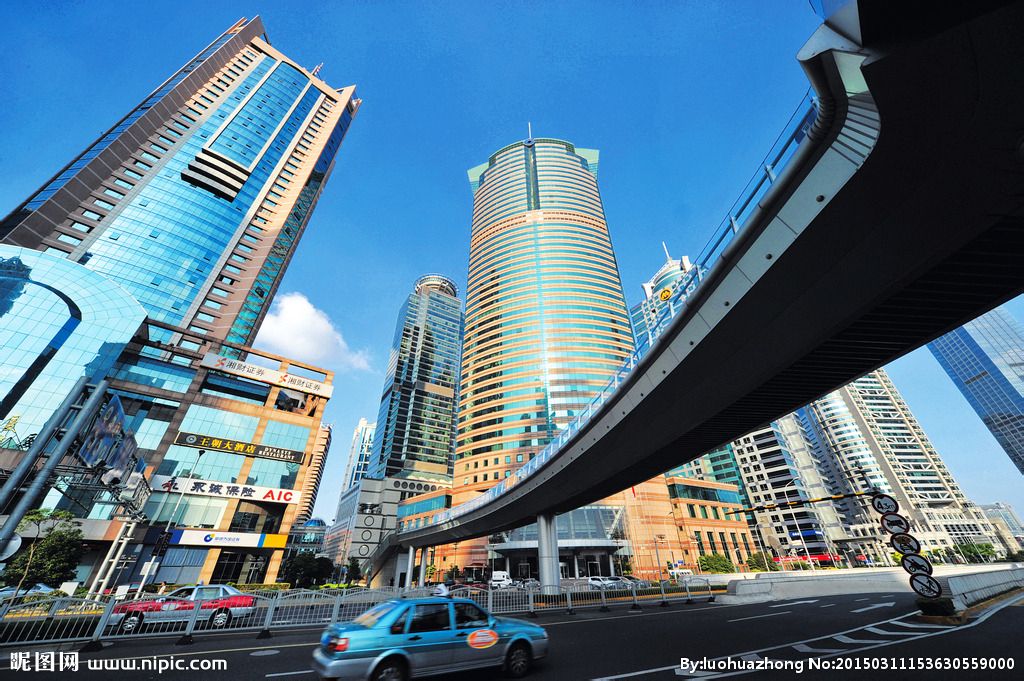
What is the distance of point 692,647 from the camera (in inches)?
388

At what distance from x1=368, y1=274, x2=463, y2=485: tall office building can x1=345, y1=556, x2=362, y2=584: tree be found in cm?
3536

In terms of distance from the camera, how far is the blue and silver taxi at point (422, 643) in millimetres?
6113

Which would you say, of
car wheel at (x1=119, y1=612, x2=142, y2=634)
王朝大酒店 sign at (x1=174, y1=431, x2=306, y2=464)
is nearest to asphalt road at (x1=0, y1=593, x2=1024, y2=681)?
car wheel at (x1=119, y1=612, x2=142, y2=634)

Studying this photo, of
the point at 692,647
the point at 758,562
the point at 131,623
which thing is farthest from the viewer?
the point at 758,562

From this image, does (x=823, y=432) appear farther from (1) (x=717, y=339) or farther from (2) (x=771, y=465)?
(1) (x=717, y=339)

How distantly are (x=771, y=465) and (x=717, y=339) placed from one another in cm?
10064

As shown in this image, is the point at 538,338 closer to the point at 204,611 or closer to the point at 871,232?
the point at 204,611

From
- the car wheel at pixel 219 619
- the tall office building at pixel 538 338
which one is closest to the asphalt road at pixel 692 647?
the car wheel at pixel 219 619

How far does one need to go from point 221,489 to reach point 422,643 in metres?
45.3

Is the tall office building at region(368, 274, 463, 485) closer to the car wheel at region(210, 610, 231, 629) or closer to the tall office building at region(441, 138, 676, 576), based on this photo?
the tall office building at region(441, 138, 676, 576)

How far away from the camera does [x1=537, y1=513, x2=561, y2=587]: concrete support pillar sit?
27453 millimetres

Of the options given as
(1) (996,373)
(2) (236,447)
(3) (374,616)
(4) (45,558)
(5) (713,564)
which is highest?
(1) (996,373)

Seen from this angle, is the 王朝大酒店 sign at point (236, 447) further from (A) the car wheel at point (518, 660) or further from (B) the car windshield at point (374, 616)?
(A) the car wheel at point (518, 660)

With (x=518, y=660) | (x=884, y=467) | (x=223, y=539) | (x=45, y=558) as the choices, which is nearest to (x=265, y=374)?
(x=223, y=539)
